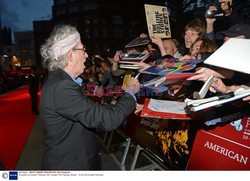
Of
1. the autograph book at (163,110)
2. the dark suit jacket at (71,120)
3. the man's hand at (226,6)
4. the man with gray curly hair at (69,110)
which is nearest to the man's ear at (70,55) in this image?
the man with gray curly hair at (69,110)

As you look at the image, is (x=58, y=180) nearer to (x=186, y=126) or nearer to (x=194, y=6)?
(x=186, y=126)

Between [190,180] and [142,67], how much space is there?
1029mm

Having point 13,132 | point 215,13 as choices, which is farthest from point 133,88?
point 13,132

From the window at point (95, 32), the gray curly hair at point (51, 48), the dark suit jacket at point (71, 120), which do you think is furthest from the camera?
the window at point (95, 32)

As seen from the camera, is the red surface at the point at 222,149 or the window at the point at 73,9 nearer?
the red surface at the point at 222,149

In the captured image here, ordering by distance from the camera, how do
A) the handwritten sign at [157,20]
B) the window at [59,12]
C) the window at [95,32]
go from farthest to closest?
the window at [59,12] < the window at [95,32] < the handwritten sign at [157,20]

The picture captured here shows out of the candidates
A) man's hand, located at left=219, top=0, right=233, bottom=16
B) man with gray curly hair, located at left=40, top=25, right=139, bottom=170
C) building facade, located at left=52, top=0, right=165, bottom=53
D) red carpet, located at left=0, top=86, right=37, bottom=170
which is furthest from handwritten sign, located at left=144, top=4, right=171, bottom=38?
building facade, located at left=52, top=0, right=165, bottom=53

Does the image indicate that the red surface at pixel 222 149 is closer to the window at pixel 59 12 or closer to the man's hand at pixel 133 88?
the man's hand at pixel 133 88

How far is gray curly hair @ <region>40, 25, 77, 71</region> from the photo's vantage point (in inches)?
66.6

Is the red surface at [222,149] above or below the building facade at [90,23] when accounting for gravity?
below

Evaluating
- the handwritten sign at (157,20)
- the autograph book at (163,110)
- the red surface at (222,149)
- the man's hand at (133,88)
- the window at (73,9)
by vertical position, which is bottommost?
the red surface at (222,149)

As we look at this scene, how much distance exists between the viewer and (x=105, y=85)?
4.22 meters

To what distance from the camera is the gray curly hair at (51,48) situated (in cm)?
169

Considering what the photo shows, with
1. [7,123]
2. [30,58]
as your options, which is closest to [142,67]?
[7,123]
